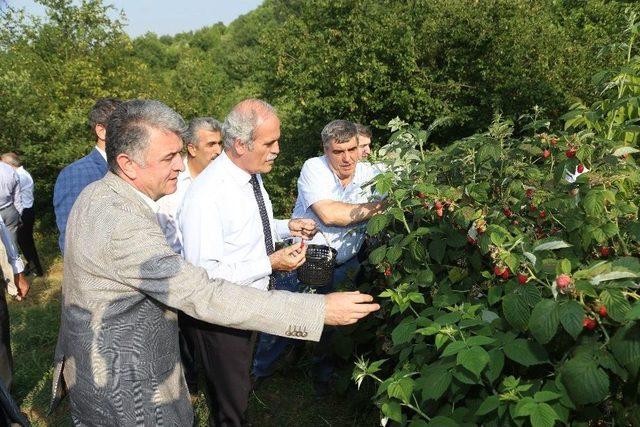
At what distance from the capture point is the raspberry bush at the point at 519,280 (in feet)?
4.94

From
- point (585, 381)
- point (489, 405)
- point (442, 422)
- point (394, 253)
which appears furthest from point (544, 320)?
point (394, 253)

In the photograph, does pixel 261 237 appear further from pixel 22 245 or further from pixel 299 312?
pixel 22 245

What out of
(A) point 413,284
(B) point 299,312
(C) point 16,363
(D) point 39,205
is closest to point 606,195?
(A) point 413,284

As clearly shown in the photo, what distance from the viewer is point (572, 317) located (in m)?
1.46

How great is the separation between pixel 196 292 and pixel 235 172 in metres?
1.04

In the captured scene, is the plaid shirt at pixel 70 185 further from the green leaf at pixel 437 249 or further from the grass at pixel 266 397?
the green leaf at pixel 437 249

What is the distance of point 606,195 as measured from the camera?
5.93 ft

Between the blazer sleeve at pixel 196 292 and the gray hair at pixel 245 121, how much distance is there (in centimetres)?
93

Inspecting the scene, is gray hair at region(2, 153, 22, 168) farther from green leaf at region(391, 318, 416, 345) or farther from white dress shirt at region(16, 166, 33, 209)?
green leaf at region(391, 318, 416, 345)

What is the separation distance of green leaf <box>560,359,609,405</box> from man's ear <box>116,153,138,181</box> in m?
1.55

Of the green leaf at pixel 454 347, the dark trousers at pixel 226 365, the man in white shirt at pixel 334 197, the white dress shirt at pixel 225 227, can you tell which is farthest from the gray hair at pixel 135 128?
the man in white shirt at pixel 334 197

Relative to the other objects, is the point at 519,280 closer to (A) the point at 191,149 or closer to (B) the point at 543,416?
(B) the point at 543,416

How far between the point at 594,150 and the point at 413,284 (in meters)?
0.90

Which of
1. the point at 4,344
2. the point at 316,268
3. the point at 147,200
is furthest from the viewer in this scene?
the point at 4,344
